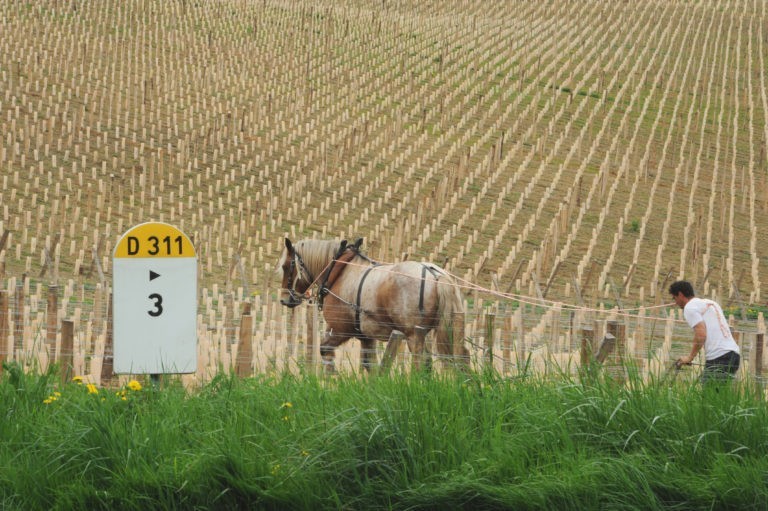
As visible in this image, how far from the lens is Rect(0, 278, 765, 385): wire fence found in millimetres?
6984

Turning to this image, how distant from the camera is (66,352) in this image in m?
7.52

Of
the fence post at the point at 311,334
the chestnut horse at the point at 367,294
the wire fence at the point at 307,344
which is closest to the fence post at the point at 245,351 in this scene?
the wire fence at the point at 307,344

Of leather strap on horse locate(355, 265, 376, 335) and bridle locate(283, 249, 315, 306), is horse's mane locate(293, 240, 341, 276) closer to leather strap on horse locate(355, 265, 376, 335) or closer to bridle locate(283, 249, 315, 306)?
bridle locate(283, 249, 315, 306)

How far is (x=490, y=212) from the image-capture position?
24734 millimetres

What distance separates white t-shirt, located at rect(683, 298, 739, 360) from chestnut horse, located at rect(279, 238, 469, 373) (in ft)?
5.80

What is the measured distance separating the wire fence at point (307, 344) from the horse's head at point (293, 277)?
0.18 metres

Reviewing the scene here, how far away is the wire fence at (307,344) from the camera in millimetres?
6984

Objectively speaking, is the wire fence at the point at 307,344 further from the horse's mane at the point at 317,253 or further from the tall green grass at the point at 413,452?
the tall green grass at the point at 413,452

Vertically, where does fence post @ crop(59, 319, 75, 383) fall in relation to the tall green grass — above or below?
above

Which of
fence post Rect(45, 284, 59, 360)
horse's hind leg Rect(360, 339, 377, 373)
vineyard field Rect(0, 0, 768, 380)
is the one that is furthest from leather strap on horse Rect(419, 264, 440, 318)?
fence post Rect(45, 284, 59, 360)

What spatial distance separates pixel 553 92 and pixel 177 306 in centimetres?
3200

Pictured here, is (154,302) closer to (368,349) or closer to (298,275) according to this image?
(368,349)

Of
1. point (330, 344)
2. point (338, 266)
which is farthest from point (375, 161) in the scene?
point (330, 344)

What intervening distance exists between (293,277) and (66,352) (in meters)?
3.74
